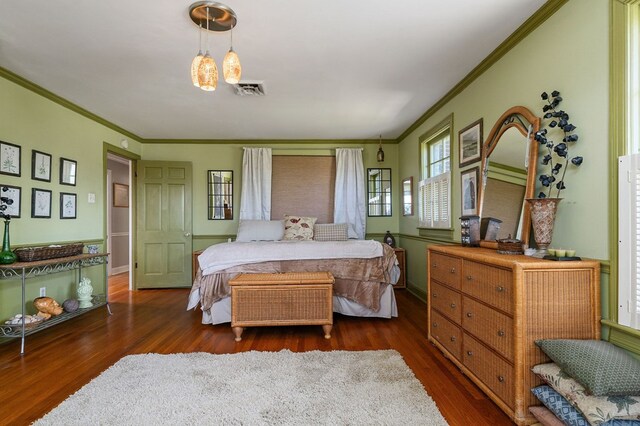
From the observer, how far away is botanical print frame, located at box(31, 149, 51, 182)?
3143mm

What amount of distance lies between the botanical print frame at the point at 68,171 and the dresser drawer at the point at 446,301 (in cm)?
408

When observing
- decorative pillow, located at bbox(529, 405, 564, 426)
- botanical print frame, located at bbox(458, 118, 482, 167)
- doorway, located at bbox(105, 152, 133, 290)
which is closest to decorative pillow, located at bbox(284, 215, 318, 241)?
botanical print frame, located at bbox(458, 118, 482, 167)

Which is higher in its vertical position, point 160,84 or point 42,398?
point 160,84

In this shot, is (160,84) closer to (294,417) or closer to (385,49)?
(385,49)

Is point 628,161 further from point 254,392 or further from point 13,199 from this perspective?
point 13,199

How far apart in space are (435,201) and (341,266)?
1425 mm

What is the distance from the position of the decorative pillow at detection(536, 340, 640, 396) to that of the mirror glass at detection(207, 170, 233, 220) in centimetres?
473

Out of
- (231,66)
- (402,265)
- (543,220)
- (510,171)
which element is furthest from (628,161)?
(402,265)

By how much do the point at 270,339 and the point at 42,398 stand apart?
159cm

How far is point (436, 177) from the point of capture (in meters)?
3.78

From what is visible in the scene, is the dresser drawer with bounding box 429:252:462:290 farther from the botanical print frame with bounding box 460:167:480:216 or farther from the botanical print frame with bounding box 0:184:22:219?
the botanical print frame with bounding box 0:184:22:219

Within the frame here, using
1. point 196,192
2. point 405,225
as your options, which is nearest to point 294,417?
point 405,225

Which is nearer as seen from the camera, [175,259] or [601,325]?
[601,325]

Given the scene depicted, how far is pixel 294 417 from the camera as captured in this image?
68.7 inches
